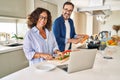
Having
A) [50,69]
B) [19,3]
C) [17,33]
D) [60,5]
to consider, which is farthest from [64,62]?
[60,5]

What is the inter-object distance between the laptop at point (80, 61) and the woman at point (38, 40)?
0.39m

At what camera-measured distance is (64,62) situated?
141 centimetres

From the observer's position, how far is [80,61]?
3.74ft

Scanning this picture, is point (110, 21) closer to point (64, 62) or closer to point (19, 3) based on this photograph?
point (19, 3)

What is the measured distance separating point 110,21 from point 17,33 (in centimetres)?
257

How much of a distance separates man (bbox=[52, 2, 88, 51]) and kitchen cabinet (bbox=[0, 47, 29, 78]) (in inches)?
35.8

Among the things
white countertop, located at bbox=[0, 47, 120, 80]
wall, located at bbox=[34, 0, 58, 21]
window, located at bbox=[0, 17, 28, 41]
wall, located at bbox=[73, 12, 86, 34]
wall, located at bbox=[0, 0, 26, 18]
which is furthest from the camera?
wall, located at bbox=[73, 12, 86, 34]

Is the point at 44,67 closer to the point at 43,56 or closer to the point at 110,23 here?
the point at 43,56

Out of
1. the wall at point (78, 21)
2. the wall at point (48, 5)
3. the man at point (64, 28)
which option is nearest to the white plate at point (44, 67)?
the man at point (64, 28)

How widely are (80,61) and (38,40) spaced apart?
0.59 metres

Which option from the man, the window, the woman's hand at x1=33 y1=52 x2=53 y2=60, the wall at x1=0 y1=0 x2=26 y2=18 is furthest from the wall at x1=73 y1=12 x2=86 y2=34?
the woman's hand at x1=33 y1=52 x2=53 y2=60

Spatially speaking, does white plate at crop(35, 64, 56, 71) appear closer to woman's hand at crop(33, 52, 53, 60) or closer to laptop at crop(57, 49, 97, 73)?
laptop at crop(57, 49, 97, 73)

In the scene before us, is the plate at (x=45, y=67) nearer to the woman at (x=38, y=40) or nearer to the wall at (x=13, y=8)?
the woman at (x=38, y=40)

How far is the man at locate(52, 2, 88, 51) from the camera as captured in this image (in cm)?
208
